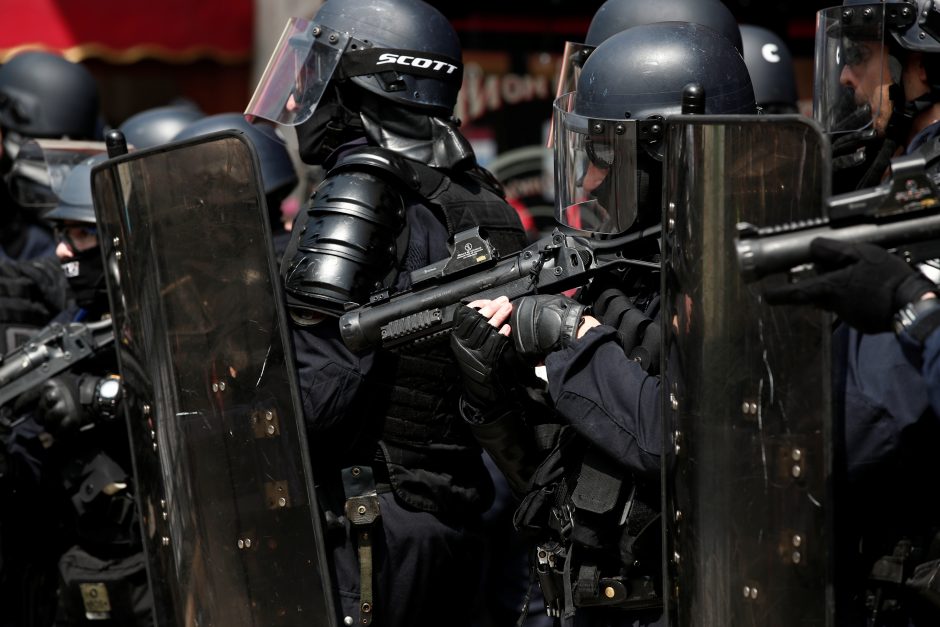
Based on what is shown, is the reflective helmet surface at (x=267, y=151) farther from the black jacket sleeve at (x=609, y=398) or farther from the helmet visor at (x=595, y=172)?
the black jacket sleeve at (x=609, y=398)

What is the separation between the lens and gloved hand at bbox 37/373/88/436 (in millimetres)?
3770

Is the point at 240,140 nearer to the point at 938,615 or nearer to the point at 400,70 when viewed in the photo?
the point at 400,70

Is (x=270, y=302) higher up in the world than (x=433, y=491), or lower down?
higher up

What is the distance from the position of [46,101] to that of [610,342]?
4.17 meters

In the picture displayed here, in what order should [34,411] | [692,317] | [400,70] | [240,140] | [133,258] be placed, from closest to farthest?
[692,317] < [240,140] < [133,258] < [400,70] < [34,411]

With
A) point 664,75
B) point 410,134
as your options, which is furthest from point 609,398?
point 410,134

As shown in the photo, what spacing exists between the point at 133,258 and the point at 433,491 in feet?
3.11

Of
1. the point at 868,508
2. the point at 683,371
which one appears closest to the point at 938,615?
the point at 868,508

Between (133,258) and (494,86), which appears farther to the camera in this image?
(494,86)

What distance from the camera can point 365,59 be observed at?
3143 mm

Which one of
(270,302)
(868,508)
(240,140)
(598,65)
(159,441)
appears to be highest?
(598,65)

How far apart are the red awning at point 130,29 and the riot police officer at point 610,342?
594 cm

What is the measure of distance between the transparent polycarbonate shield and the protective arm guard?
2091 millimetres

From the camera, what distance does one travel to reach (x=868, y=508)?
2088mm
